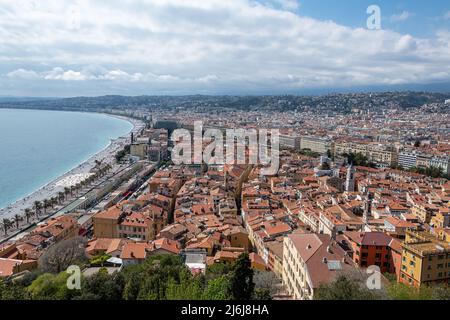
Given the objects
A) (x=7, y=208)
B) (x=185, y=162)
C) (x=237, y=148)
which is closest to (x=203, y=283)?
(x=7, y=208)

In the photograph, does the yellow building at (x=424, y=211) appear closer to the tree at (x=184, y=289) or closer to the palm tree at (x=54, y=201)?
the tree at (x=184, y=289)

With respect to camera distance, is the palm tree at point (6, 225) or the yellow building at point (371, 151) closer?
the palm tree at point (6, 225)

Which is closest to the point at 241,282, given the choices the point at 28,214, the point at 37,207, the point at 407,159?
the point at 28,214

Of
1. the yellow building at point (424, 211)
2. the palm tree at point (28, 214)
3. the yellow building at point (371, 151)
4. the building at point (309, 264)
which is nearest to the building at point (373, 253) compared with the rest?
the building at point (309, 264)

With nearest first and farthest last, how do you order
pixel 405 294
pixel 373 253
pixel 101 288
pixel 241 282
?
1. pixel 405 294
2. pixel 241 282
3. pixel 101 288
4. pixel 373 253

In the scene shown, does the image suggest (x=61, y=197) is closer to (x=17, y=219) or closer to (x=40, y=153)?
(x=17, y=219)
